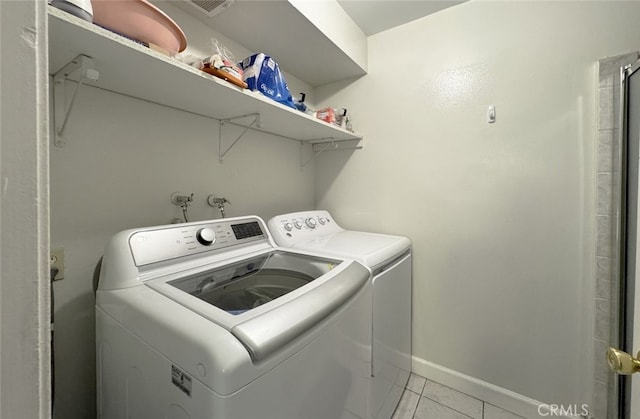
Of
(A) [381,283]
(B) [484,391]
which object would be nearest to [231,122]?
(A) [381,283]

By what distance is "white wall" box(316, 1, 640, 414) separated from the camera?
52.3 inches

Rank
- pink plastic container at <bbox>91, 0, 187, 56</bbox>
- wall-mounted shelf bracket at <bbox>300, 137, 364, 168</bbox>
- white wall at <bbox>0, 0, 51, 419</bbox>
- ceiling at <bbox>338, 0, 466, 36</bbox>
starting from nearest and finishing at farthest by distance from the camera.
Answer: white wall at <bbox>0, 0, 51, 419</bbox>
pink plastic container at <bbox>91, 0, 187, 56</bbox>
ceiling at <bbox>338, 0, 466, 36</bbox>
wall-mounted shelf bracket at <bbox>300, 137, 364, 168</bbox>

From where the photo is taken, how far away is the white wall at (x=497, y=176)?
133 centimetres

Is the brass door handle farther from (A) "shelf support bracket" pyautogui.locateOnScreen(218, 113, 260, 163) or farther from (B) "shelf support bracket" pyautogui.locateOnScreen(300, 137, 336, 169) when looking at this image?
(B) "shelf support bracket" pyautogui.locateOnScreen(300, 137, 336, 169)

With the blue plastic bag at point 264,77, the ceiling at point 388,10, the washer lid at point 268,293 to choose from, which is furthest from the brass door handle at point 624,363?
the ceiling at point 388,10

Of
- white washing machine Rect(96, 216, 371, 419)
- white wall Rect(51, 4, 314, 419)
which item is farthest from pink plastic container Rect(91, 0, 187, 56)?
white washing machine Rect(96, 216, 371, 419)

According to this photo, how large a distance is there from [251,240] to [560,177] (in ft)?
5.61

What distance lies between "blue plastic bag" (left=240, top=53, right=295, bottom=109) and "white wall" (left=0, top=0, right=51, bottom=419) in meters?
0.98

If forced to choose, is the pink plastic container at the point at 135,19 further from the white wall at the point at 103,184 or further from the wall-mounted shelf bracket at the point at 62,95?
the white wall at the point at 103,184

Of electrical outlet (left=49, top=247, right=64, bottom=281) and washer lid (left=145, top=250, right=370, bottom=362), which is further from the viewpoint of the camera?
electrical outlet (left=49, top=247, right=64, bottom=281)

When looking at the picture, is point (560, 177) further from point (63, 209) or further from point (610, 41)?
point (63, 209)

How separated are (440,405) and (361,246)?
1138mm

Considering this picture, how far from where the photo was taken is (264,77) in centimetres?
123

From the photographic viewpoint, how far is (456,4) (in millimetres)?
1589
